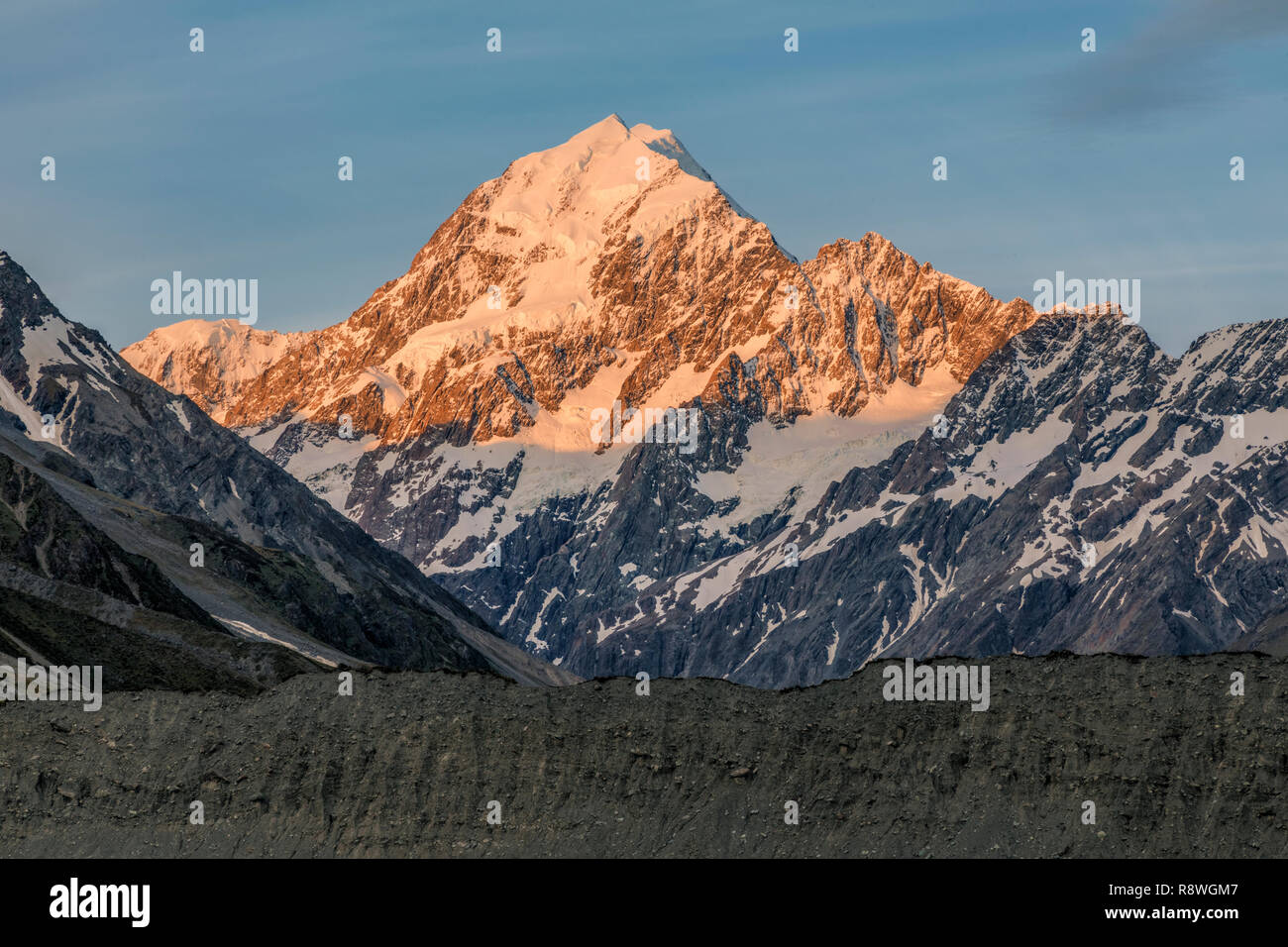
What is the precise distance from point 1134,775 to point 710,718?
59.6 feet

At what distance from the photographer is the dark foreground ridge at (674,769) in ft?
248

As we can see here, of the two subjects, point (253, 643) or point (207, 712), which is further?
point (253, 643)

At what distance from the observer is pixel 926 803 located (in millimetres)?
77062

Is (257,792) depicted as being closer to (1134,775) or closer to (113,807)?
(113,807)

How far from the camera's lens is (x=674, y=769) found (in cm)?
7981

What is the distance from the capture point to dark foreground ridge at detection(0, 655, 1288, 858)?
2977 inches

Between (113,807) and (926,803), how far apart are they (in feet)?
113
